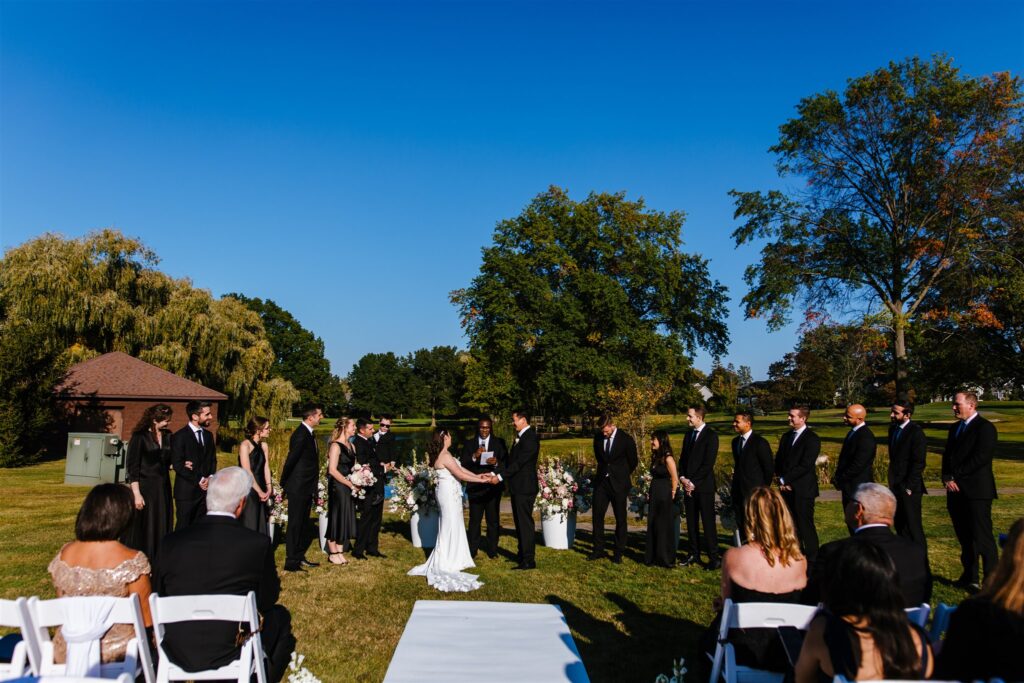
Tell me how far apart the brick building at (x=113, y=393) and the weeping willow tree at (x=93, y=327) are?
1.06 m

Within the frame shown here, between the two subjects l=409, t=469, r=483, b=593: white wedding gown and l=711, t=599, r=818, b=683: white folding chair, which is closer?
l=711, t=599, r=818, b=683: white folding chair

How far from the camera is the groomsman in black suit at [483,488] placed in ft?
32.6

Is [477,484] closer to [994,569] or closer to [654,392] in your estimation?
[994,569]

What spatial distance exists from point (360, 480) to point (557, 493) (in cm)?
292

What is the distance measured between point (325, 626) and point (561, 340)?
3224 centimetres

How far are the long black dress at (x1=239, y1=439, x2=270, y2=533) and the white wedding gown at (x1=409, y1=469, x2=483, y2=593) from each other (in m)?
2.05

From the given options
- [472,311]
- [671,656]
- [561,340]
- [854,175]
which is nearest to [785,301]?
[854,175]

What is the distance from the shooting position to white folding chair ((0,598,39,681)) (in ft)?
12.4

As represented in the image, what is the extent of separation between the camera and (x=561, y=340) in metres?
38.8

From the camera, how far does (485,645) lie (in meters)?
6.14

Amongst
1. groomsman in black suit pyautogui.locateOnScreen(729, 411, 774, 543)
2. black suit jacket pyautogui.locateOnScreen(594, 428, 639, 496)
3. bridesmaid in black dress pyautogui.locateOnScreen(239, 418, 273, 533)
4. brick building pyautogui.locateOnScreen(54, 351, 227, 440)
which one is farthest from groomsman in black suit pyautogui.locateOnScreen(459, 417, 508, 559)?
brick building pyautogui.locateOnScreen(54, 351, 227, 440)

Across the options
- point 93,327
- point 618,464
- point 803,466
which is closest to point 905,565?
point 803,466

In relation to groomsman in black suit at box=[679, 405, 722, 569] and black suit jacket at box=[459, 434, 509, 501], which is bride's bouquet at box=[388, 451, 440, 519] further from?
groomsman in black suit at box=[679, 405, 722, 569]

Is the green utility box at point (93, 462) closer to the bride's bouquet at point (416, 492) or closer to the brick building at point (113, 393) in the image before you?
the brick building at point (113, 393)
